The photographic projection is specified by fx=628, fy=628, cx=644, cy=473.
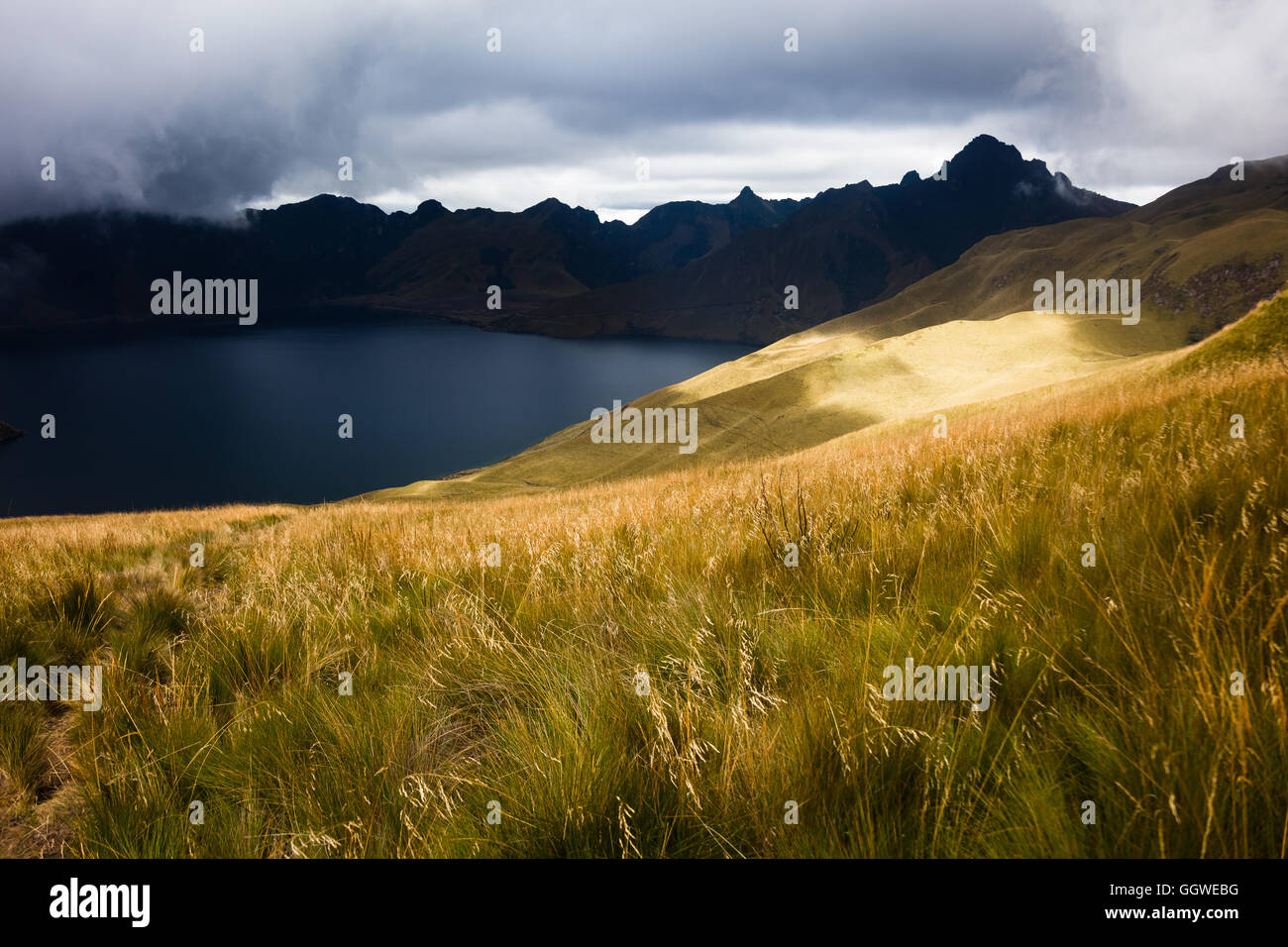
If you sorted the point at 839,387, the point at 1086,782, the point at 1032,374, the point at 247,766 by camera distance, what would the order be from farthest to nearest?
the point at 839,387
the point at 1032,374
the point at 247,766
the point at 1086,782

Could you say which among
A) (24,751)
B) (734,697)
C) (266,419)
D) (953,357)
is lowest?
(24,751)

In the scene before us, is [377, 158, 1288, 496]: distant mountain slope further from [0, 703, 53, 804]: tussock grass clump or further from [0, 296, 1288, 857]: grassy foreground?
[0, 703, 53, 804]: tussock grass clump

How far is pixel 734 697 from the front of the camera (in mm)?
1801

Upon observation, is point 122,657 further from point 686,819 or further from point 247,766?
point 686,819

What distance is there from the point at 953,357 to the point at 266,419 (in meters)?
122

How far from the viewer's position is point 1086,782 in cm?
138

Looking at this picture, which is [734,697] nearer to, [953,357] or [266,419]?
[953,357]

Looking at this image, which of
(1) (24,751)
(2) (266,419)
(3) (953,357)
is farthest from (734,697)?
(2) (266,419)

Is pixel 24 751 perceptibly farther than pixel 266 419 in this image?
No
